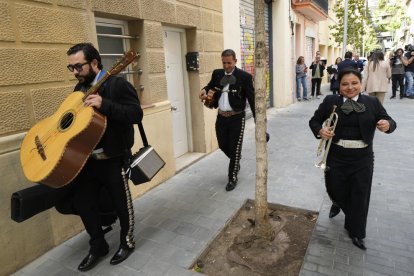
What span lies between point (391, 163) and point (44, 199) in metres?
5.15

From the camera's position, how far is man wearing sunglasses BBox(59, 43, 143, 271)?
2.61 m

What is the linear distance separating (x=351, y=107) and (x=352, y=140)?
0.98 ft

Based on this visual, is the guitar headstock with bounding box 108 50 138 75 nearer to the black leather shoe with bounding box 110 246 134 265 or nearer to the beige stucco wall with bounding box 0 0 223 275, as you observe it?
the beige stucco wall with bounding box 0 0 223 275

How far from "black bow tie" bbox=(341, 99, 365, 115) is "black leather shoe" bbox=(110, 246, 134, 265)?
2.36 m

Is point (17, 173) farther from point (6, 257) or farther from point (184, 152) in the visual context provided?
point (184, 152)

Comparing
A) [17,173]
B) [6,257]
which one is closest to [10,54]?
[17,173]

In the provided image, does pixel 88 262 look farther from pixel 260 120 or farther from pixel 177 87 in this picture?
pixel 177 87

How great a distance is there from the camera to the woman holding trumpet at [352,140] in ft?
9.23

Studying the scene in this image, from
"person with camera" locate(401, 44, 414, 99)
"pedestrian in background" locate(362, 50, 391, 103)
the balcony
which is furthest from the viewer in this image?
the balcony

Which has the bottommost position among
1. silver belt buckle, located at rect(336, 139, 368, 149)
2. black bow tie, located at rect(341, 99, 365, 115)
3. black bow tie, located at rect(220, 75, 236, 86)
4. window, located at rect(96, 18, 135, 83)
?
silver belt buckle, located at rect(336, 139, 368, 149)

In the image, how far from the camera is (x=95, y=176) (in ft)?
9.52

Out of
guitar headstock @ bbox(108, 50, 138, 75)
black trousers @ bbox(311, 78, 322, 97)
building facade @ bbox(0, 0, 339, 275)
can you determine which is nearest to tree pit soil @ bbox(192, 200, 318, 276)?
building facade @ bbox(0, 0, 339, 275)

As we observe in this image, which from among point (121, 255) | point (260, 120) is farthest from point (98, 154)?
point (260, 120)

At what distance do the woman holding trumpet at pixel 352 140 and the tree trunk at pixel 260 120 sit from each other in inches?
20.7
